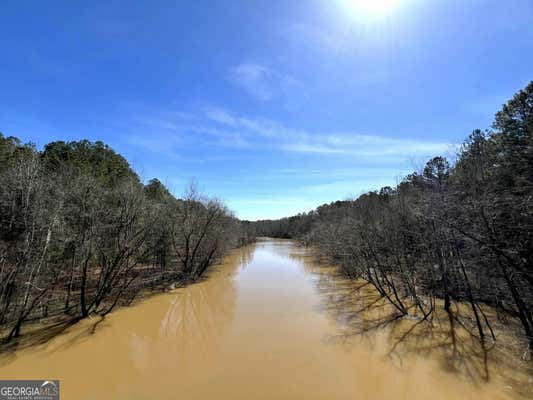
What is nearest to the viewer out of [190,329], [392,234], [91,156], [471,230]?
[471,230]

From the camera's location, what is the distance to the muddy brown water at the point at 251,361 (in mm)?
5004

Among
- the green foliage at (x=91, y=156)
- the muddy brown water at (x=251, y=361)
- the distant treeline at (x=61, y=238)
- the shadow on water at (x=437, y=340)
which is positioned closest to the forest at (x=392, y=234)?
the distant treeline at (x=61, y=238)

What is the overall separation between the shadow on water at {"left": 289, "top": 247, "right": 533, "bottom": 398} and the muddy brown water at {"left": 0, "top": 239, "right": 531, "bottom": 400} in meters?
0.05

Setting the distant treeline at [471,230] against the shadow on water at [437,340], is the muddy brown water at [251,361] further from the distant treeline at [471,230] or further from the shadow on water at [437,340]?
the distant treeline at [471,230]

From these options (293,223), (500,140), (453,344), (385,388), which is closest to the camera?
(385,388)

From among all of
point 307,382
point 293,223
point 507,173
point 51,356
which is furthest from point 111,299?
point 293,223

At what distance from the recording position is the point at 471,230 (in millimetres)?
6457

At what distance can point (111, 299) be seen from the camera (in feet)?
36.1

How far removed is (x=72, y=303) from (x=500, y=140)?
885 inches

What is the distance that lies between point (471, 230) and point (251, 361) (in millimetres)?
7120

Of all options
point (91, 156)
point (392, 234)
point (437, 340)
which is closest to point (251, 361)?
point (437, 340)

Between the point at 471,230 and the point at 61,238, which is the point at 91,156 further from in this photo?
the point at 471,230

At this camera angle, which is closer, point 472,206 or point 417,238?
point 472,206

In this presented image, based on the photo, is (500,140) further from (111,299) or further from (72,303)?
(72,303)
